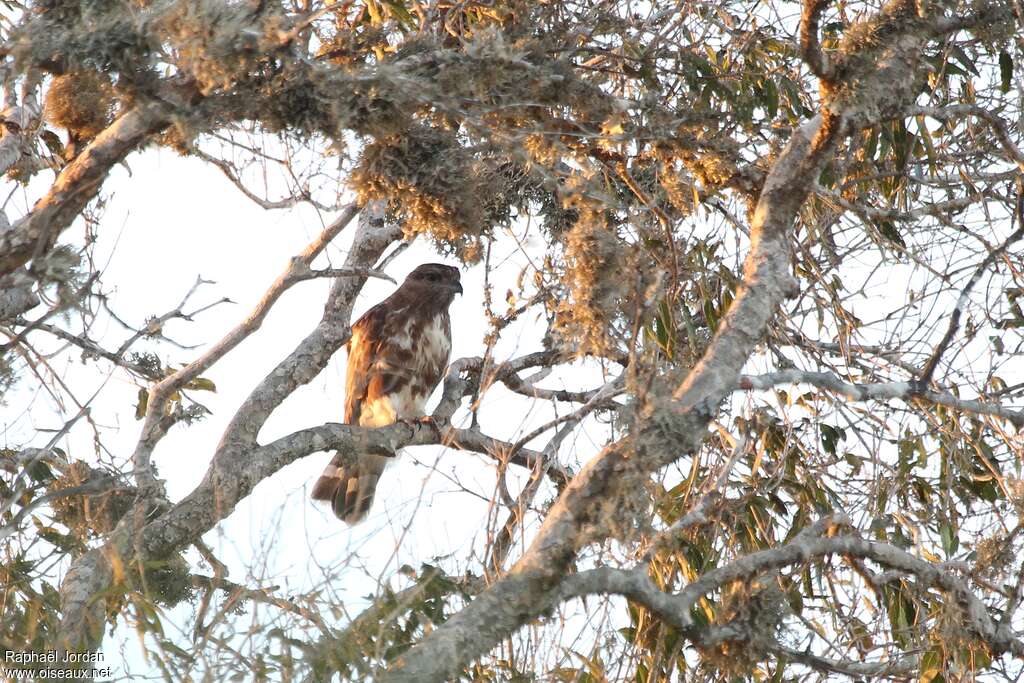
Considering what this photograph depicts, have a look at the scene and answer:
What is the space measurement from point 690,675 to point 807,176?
140cm

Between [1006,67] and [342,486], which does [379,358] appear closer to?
[342,486]

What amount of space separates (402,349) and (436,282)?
400 mm

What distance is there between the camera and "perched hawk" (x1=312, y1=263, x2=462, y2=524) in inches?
233

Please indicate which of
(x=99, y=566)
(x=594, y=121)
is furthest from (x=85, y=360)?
(x=594, y=121)

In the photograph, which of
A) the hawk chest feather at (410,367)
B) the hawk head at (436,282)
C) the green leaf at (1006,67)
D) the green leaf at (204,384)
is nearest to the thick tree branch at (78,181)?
the green leaf at (204,384)

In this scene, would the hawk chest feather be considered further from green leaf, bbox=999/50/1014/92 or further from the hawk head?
green leaf, bbox=999/50/1014/92

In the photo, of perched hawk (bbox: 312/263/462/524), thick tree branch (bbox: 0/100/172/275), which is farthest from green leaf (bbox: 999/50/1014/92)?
perched hawk (bbox: 312/263/462/524)

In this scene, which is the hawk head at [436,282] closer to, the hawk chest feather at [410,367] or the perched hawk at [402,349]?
the perched hawk at [402,349]

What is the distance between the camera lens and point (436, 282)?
244 inches

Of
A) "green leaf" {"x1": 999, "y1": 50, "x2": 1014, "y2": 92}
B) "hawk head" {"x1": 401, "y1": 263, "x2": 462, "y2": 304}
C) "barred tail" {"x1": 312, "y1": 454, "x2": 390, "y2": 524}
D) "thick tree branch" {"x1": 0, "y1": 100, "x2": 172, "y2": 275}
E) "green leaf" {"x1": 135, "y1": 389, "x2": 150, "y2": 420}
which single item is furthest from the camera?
"hawk head" {"x1": 401, "y1": 263, "x2": 462, "y2": 304}

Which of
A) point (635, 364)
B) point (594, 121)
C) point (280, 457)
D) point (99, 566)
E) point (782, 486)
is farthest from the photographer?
point (280, 457)

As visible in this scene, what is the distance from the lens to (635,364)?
8.25 feet

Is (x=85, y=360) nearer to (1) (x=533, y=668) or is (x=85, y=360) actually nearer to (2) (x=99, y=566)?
(2) (x=99, y=566)

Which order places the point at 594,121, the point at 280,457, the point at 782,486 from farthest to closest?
the point at 280,457 < the point at 782,486 < the point at 594,121
